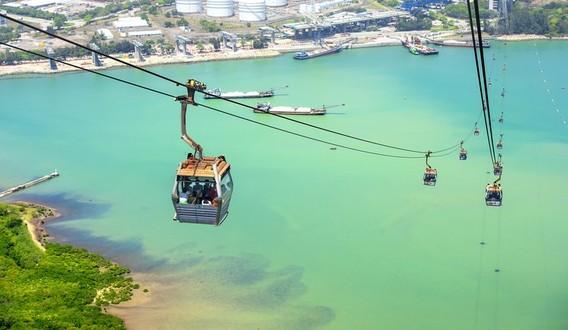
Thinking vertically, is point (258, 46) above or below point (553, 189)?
above

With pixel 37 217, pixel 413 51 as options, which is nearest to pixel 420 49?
pixel 413 51

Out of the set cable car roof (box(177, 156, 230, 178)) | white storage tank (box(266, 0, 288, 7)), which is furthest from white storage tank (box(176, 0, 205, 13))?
cable car roof (box(177, 156, 230, 178))

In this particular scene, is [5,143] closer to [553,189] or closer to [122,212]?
[122,212]

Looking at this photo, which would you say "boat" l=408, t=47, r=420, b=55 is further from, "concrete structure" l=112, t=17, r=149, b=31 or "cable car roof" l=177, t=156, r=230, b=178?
"cable car roof" l=177, t=156, r=230, b=178

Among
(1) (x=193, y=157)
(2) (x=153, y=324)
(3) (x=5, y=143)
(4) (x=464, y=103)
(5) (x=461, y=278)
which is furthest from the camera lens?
(4) (x=464, y=103)

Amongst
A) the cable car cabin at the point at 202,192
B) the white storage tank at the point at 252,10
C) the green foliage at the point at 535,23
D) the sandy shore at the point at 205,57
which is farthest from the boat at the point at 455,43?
the cable car cabin at the point at 202,192

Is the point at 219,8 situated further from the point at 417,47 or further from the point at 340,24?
the point at 417,47

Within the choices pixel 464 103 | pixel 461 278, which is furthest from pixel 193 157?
pixel 464 103
